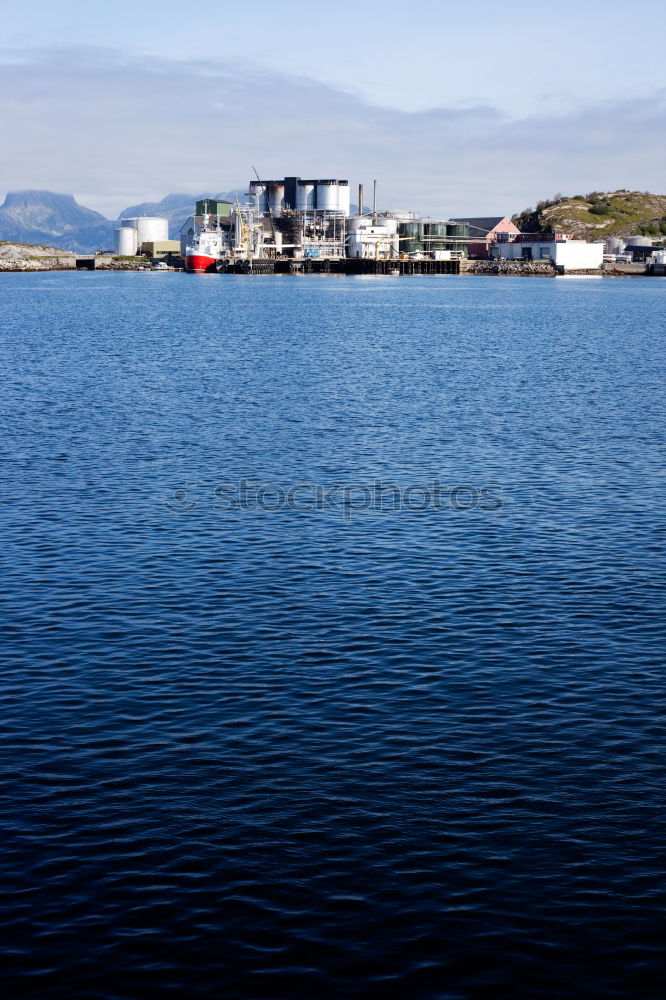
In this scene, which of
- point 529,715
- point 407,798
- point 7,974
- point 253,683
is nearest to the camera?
point 7,974

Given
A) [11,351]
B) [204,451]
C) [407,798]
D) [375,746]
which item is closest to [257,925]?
[407,798]

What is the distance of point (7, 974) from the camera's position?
58.6ft

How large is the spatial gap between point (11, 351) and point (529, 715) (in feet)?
337

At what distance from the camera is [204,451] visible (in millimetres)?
62125

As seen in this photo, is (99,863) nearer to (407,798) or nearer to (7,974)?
(7,974)

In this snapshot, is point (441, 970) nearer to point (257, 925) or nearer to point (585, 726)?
point (257, 925)

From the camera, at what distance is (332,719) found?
27375 mm

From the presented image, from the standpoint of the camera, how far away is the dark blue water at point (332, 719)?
18.7 metres

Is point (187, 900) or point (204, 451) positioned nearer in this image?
point (187, 900)

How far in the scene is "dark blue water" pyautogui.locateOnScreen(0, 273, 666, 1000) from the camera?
1873 cm

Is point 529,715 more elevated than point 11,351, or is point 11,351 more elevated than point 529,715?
point 11,351

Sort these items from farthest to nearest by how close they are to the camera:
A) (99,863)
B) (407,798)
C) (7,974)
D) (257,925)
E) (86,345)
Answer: (86,345)
(407,798)
(99,863)
(257,925)
(7,974)

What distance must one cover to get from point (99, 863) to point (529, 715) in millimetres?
11884

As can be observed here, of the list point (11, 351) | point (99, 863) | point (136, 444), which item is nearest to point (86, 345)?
point (11, 351)
